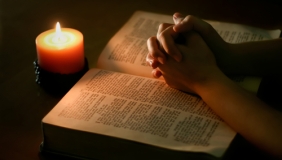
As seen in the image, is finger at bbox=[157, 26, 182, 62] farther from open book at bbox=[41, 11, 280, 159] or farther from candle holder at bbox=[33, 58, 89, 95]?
candle holder at bbox=[33, 58, 89, 95]

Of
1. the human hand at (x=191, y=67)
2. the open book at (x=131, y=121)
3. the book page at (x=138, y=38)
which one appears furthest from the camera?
the book page at (x=138, y=38)

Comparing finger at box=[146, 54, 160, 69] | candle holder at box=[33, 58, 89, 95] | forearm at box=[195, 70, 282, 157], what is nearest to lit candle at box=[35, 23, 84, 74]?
candle holder at box=[33, 58, 89, 95]

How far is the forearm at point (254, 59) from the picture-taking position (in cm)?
89

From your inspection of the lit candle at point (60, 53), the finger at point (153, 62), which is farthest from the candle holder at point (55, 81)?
the finger at point (153, 62)

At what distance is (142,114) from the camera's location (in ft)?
2.47

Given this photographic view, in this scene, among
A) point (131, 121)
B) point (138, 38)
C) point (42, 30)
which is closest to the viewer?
point (131, 121)

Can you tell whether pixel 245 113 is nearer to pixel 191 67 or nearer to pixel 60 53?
pixel 191 67

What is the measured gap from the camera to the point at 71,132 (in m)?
0.72

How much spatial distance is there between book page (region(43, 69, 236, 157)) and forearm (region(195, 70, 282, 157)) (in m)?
0.02

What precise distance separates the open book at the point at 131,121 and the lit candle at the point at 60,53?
0.11 ft

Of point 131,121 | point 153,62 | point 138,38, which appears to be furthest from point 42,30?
point 131,121

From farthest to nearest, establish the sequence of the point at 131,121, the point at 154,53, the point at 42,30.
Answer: the point at 42,30, the point at 154,53, the point at 131,121

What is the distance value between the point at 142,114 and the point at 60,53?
0.22 metres

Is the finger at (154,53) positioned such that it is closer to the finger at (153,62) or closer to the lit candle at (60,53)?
the finger at (153,62)
